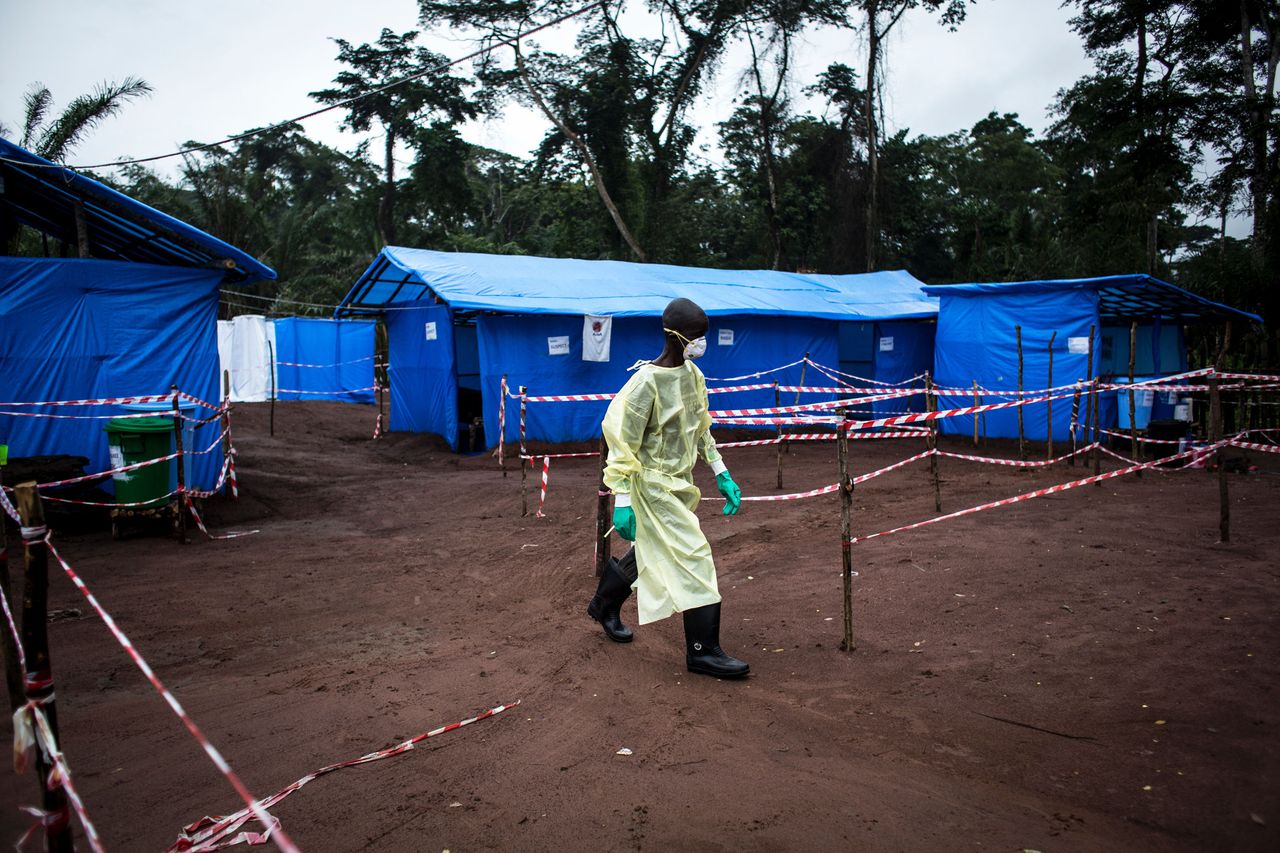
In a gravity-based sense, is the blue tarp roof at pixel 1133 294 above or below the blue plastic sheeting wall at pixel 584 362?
above

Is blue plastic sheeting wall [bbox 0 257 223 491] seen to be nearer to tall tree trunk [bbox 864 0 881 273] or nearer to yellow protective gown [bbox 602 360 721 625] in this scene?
yellow protective gown [bbox 602 360 721 625]

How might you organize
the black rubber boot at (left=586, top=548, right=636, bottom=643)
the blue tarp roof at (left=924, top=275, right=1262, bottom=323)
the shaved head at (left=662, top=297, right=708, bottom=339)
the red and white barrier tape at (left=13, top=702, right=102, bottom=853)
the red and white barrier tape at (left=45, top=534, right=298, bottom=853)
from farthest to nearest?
1. the blue tarp roof at (left=924, top=275, right=1262, bottom=323)
2. the black rubber boot at (left=586, top=548, right=636, bottom=643)
3. the shaved head at (left=662, top=297, right=708, bottom=339)
4. the red and white barrier tape at (left=13, top=702, right=102, bottom=853)
5. the red and white barrier tape at (left=45, top=534, right=298, bottom=853)

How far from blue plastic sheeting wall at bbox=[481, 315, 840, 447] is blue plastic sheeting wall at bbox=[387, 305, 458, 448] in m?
1.17

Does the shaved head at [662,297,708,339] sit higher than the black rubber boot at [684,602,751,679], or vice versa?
the shaved head at [662,297,708,339]

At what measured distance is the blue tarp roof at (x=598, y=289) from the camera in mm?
14961

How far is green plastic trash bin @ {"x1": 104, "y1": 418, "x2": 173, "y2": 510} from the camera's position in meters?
8.59

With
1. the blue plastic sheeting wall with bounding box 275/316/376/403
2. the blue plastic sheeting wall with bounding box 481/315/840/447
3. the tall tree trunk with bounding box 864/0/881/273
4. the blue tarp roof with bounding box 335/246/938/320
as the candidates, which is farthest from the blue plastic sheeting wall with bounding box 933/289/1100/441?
the blue plastic sheeting wall with bounding box 275/316/376/403

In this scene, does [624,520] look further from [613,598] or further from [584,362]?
[584,362]

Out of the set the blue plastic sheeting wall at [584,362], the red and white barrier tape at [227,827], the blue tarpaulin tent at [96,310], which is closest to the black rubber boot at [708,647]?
the red and white barrier tape at [227,827]

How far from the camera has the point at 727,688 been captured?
447 centimetres

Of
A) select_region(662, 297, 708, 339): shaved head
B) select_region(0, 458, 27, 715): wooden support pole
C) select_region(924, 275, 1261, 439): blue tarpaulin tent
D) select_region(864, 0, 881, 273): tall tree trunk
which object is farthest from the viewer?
select_region(864, 0, 881, 273): tall tree trunk

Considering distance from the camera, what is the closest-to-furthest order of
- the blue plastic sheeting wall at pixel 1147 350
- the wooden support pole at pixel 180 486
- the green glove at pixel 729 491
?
the green glove at pixel 729 491 < the wooden support pole at pixel 180 486 < the blue plastic sheeting wall at pixel 1147 350

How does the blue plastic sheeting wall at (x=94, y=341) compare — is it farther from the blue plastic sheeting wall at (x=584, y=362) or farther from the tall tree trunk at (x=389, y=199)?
the tall tree trunk at (x=389, y=199)

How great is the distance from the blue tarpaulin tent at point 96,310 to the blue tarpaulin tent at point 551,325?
4.23 metres
